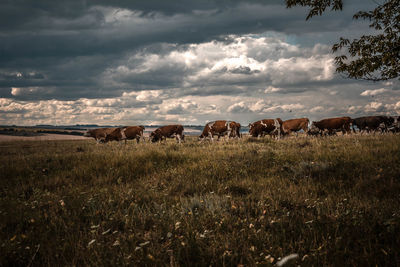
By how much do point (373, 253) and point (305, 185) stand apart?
342cm

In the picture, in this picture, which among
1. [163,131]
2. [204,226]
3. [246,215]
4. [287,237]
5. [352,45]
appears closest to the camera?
[287,237]

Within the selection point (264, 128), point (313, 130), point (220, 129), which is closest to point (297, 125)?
point (313, 130)

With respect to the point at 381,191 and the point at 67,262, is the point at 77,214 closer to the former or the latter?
the point at 67,262

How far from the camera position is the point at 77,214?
15.4 ft

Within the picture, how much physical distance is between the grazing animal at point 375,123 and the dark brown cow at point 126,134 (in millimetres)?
30397

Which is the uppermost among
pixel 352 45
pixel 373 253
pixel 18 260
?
pixel 352 45

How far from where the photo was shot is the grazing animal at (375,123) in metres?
32.4

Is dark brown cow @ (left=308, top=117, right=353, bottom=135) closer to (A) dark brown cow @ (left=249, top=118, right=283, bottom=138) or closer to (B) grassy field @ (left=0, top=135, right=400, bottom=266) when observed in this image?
(A) dark brown cow @ (left=249, top=118, right=283, bottom=138)

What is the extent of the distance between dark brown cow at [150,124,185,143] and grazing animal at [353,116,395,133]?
24667 millimetres

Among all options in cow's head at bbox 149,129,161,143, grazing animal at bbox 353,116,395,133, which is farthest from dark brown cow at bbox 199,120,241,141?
grazing animal at bbox 353,116,395,133

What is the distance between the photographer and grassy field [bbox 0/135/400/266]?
2.94 meters

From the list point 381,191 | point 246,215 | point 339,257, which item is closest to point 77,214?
point 246,215

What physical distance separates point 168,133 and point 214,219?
27.0 m

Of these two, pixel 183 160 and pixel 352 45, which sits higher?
pixel 352 45
